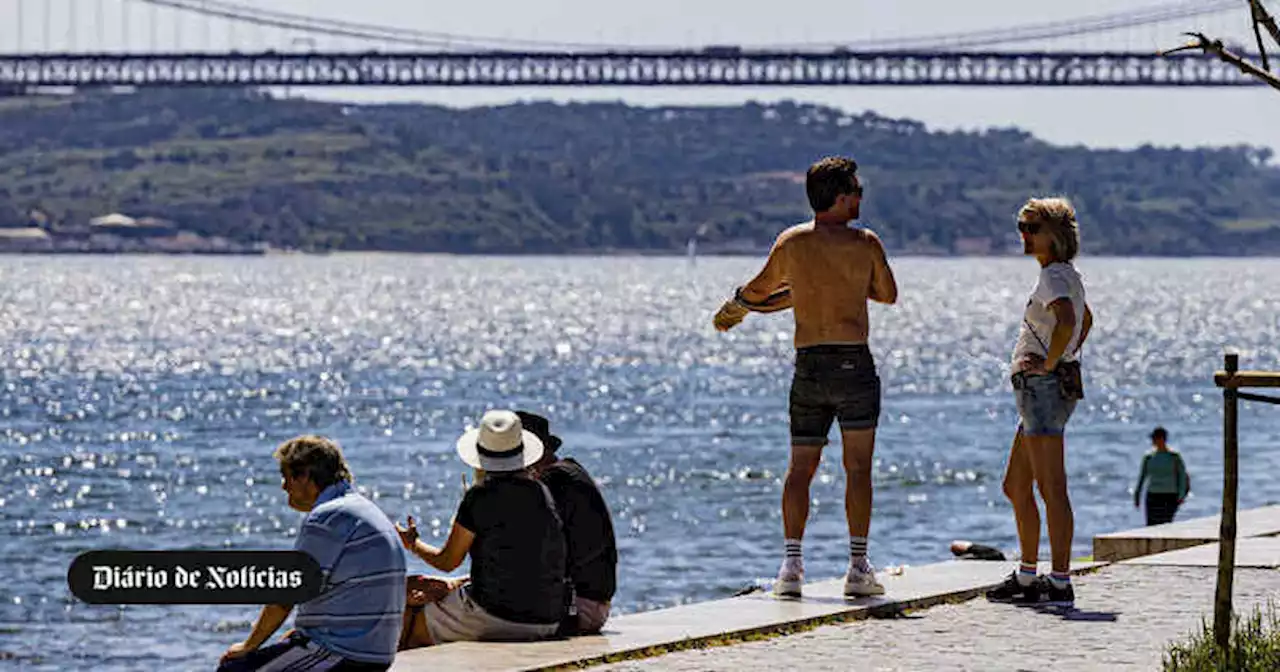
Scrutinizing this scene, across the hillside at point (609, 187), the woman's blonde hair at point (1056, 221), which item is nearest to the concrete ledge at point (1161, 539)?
the woman's blonde hair at point (1056, 221)

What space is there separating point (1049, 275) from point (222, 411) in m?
37.4

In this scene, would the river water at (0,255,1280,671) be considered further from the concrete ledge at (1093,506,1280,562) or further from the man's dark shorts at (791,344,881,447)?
the man's dark shorts at (791,344,881,447)

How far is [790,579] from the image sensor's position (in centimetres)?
1037

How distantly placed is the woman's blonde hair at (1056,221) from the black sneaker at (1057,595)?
1.19 meters

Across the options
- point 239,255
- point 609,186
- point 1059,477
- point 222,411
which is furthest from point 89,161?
point 1059,477

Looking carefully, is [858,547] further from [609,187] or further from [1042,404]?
[609,187]

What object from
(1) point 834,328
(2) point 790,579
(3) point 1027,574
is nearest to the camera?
(1) point 834,328

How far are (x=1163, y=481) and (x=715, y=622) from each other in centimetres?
964

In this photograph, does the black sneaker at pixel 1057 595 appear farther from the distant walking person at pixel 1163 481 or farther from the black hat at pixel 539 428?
the distant walking person at pixel 1163 481

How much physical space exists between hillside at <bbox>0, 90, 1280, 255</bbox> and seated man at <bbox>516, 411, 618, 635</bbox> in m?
164

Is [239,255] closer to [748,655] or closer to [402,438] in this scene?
[402,438]

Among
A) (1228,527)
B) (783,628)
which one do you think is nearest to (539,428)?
(783,628)

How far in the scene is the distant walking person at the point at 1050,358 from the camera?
10.0 m

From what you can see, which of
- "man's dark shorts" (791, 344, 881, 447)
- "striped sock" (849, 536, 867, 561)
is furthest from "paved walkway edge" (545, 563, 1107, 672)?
"man's dark shorts" (791, 344, 881, 447)
